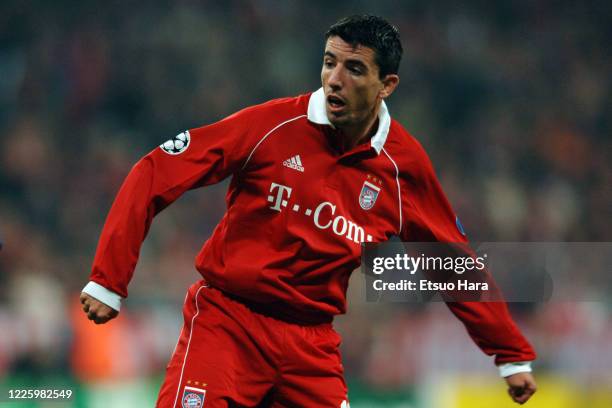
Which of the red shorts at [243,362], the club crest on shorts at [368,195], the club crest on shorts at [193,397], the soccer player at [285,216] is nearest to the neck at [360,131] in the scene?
the soccer player at [285,216]

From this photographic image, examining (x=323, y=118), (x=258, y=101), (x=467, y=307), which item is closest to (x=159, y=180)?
(x=323, y=118)

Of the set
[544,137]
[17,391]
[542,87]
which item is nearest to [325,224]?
[17,391]

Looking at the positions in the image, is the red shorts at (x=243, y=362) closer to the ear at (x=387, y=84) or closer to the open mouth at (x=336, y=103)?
the open mouth at (x=336, y=103)

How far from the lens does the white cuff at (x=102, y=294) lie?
10.9 ft

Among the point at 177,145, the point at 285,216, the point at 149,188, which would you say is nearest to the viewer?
the point at 149,188

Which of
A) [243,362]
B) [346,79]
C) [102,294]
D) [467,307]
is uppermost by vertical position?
[346,79]

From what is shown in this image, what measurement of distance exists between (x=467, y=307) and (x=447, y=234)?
12.5 inches

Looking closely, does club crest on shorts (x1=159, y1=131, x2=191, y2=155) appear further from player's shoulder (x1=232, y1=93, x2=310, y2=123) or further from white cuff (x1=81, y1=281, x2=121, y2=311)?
white cuff (x1=81, y1=281, x2=121, y2=311)

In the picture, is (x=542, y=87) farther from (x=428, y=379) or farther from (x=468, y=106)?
(x=428, y=379)

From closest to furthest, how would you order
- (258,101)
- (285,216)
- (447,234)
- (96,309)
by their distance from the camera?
1. (96,309)
2. (285,216)
3. (447,234)
4. (258,101)

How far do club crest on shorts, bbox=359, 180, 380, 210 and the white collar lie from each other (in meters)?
0.13

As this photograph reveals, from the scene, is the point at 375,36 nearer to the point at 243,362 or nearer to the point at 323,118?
the point at 323,118

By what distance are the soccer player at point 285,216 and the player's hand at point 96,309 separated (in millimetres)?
295

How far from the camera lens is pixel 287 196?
3723 mm
